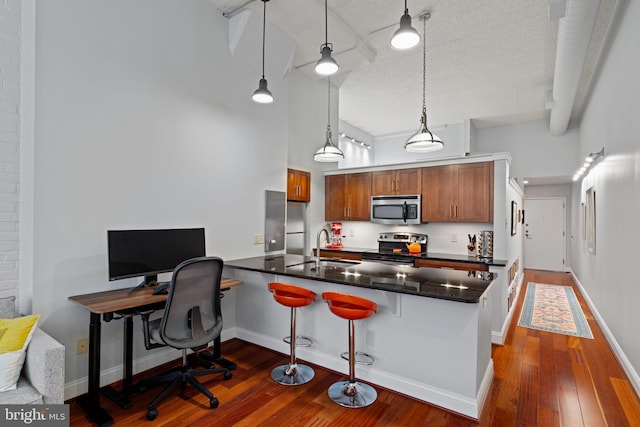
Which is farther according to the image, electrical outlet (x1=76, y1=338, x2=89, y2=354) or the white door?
the white door

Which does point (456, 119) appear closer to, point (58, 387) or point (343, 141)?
point (343, 141)

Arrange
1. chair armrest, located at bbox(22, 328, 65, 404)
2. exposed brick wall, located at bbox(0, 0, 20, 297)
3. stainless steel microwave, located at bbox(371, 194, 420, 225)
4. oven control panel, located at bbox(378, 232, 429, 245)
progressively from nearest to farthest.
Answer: chair armrest, located at bbox(22, 328, 65, 404)
exposed brick wall, located at bbox(0, 0, 20, 297)
stainless steel microwave, located at bbox(371, 194, 420, 225)
oven control panel, located at bbox(378, 232, 429, 245)

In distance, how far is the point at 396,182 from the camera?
17.8 ft

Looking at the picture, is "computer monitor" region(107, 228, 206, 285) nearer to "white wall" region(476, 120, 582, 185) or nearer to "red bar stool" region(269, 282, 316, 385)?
"red bar stool" region(269, 282, 316, 385)

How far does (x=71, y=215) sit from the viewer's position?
2535 mm

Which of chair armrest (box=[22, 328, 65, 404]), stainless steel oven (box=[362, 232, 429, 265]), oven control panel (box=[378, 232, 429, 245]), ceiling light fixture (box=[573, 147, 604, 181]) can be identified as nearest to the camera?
chair armrest (box=[22, 328, 65, 404])

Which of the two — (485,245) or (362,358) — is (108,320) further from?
(485,245)

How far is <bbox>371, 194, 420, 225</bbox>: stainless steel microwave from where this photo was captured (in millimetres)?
5203

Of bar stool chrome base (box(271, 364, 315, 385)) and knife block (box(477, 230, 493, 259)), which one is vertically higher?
knife block (box(477, 230, 493, 259))

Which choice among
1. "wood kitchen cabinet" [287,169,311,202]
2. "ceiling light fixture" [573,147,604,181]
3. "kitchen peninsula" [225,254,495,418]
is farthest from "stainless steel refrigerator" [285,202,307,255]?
"ceiling light fixture" [573,147,604,181]

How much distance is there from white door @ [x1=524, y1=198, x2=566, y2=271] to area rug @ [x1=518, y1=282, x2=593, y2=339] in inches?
93.9

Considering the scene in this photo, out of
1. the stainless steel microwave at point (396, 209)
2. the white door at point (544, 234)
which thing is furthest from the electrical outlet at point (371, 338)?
the white door at point (544, 234)

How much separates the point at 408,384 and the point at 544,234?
27.9 ft

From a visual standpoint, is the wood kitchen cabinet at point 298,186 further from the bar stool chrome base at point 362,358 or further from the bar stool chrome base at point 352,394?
the bar stool chrome base at point 352,394
